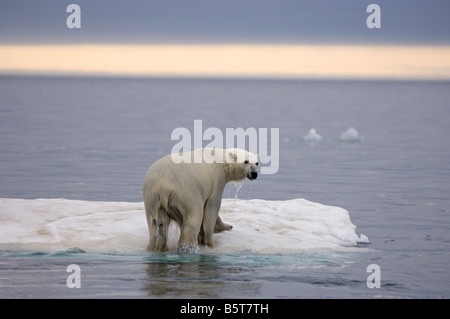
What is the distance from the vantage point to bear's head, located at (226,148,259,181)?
58.6 ft

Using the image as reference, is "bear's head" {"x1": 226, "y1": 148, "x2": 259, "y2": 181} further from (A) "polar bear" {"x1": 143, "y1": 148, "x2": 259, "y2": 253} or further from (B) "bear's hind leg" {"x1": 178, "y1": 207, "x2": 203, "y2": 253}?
(B) "bear's hind leg" {"x1": 178, "y1": 207, "x2": 203, "y2": 253}

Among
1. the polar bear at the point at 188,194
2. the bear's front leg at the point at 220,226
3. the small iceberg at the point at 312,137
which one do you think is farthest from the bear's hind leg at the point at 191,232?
the small iceberg at the point at 312,137

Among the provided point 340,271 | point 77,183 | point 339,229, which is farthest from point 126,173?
point 340,271

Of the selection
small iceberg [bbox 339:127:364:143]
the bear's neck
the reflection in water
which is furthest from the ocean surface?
small iceberg [bbox 339:127:364:143]

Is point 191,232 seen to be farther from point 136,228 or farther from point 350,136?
point 350,136

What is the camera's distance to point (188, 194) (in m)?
16.8

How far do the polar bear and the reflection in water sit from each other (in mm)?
388

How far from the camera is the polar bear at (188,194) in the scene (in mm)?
16766

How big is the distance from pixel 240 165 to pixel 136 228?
260 cm

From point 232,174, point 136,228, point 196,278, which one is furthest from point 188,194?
point 136,228

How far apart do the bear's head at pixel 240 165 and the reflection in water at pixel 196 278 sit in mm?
1845

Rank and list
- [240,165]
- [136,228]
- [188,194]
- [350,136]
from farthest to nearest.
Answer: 1. [350,136]
2. [136,228]
3. [240,165]
4. [188,194]

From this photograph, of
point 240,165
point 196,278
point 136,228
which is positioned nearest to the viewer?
point 196,278
